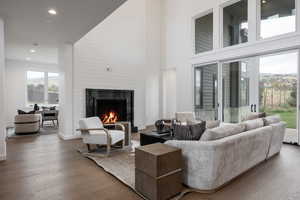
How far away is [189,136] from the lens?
2.44m

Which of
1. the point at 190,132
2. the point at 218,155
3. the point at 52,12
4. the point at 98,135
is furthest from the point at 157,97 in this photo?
the point at 218,155

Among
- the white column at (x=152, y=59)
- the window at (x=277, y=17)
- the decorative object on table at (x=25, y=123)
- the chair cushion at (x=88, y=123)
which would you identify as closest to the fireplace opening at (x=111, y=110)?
the chair cushion at (x=88, y=123)

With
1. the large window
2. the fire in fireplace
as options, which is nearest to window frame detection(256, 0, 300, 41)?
the fire in fireplace

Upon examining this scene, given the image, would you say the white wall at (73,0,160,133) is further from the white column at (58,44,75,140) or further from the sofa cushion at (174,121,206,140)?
the sofa cushion at (174,121,206,140)

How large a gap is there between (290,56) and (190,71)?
3.02m

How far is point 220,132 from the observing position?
241 cm

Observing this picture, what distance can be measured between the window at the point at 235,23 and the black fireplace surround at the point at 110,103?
11.9 ft

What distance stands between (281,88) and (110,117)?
4.95 m

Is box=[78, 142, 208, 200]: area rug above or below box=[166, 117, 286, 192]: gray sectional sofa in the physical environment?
below

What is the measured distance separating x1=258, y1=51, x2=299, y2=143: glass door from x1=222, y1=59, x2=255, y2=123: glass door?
1.13 feet

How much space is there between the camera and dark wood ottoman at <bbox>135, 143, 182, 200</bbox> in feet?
6.45

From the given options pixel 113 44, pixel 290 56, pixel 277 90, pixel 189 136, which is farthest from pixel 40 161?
pixel 290 56

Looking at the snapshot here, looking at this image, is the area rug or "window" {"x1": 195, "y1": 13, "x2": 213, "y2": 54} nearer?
the area rug

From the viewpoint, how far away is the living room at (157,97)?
229 cm
